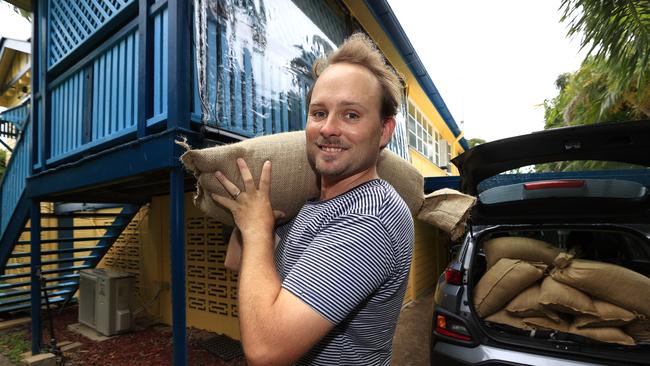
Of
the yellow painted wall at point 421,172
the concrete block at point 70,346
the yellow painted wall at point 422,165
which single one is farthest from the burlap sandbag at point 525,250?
the concrete block at point 70,346

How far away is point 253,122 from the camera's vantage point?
3.16m

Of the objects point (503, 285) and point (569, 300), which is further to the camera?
point (503, 285)

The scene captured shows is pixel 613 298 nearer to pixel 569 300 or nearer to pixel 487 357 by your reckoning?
pixel 569 300

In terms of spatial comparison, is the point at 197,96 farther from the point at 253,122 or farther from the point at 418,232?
the point at 418,232

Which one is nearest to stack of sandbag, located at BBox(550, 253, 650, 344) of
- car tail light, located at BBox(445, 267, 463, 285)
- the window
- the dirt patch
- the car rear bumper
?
the car rear bumper

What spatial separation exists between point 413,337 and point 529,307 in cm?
303

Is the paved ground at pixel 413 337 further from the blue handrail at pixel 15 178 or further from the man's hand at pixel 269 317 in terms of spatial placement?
the blue handrail at pixel 15 178

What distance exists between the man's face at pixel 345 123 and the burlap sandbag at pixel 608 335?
2376 millimetres

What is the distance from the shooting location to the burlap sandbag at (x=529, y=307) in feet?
8.80

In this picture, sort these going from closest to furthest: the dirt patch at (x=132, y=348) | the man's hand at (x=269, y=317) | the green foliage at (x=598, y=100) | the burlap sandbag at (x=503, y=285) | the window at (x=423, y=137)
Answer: the man's hand at (x=269, y=317)
the burlap sandbag at (x=503, y=285)
the dirt patch at (x=132, y=348)
the green foliage at (x=598, y=100)
the window at (x=423, y=137)

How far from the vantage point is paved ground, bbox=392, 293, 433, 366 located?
4.57 meters

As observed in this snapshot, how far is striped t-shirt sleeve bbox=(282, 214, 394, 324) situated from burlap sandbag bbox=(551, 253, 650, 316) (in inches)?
94.5

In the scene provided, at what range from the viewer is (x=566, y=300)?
2607 millimetres

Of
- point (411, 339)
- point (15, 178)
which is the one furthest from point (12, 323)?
point (411, 339)
